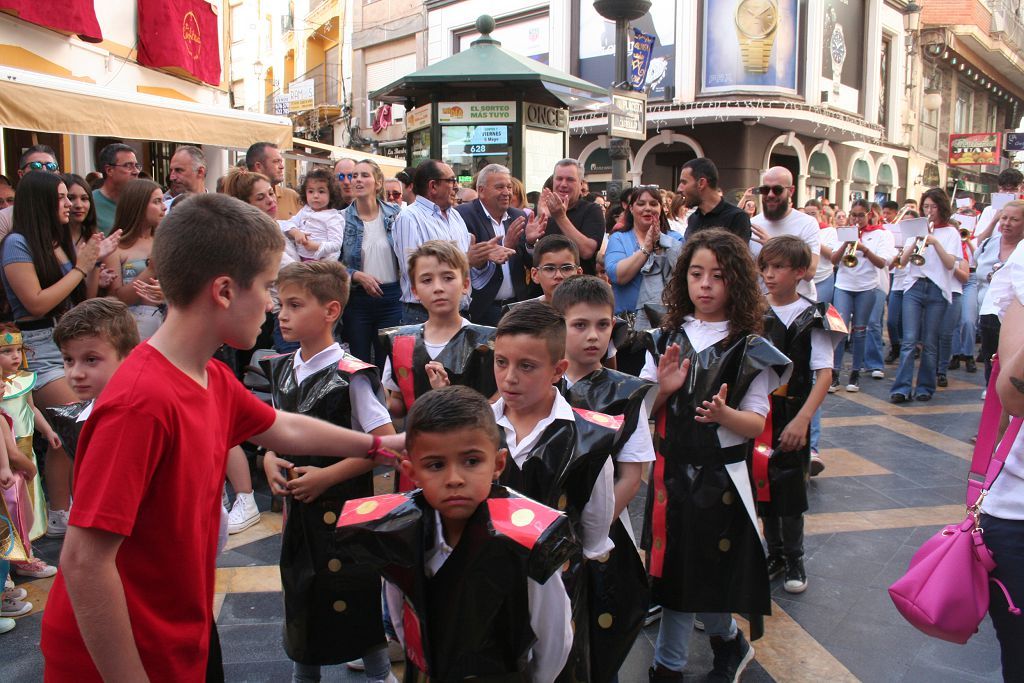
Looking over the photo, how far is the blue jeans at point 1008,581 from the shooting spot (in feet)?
6.41

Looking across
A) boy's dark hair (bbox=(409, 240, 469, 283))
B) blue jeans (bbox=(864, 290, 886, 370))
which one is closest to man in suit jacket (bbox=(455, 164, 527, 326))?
boy's dark hair (bbox=(409, 240, 469, 283))

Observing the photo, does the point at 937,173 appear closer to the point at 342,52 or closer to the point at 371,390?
the point at 342,52

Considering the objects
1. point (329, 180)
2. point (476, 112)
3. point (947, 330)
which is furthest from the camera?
point (476, 112)

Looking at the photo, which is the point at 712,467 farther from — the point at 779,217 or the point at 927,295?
the point at 927,295

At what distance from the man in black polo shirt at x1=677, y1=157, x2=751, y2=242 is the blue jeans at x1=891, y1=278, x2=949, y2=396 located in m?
3.81

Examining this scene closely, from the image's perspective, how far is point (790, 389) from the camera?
3775 mm

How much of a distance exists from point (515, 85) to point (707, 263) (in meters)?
6.31

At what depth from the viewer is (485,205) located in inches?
229

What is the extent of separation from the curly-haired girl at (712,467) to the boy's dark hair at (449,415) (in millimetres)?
1049

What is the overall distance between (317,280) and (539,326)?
3.04ft

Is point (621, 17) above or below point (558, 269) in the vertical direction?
above

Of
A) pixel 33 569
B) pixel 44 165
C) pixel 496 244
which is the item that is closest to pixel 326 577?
pixel 33 569

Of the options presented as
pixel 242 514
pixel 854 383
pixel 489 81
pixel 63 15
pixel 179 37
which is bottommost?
pixel 242 514

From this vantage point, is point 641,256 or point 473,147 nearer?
point 641,256
